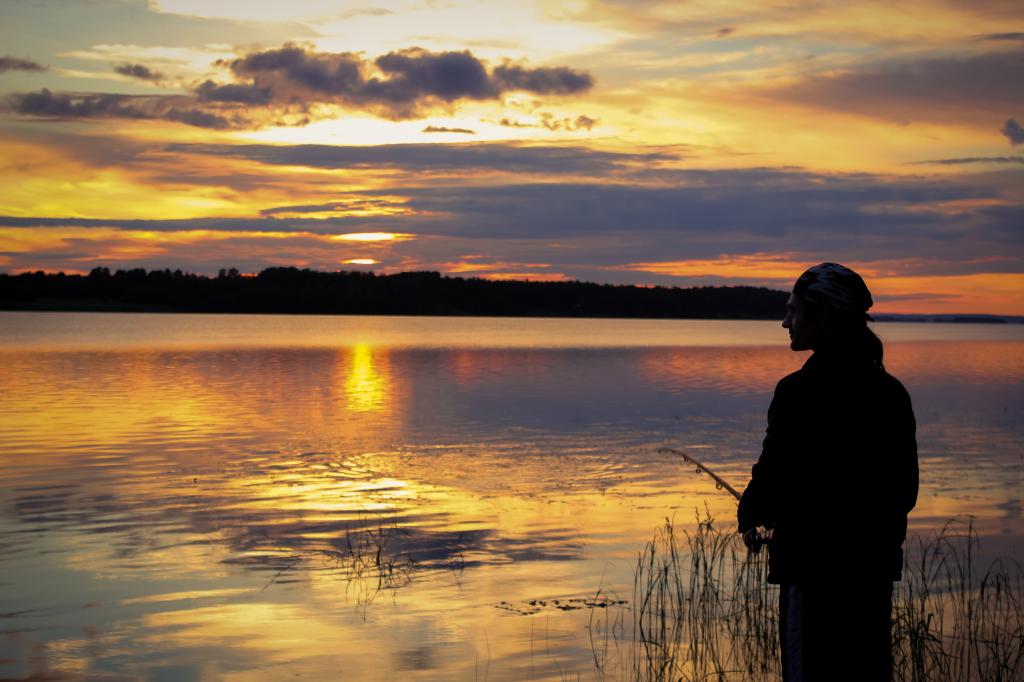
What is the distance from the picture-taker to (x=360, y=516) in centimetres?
1639

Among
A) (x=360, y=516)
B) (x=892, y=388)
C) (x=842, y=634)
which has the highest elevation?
(x=892, y=388)

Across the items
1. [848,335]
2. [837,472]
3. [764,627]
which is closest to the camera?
[837,472]

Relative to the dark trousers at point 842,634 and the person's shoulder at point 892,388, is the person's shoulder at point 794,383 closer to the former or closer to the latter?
the person's shoulder at point 892,388

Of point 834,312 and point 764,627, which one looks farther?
point 764,627

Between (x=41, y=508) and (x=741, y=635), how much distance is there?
37.3ft

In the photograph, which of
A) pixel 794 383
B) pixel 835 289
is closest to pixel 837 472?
pixel 794 383

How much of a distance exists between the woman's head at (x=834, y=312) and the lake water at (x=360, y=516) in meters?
5.86

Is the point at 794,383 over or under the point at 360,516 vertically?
over

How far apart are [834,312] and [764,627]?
658cm

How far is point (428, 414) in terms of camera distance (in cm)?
3406

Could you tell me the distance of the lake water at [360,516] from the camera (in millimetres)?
10203

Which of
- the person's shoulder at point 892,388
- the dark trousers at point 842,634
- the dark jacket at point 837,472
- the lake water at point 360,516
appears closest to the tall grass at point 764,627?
the lake water at point 360,516

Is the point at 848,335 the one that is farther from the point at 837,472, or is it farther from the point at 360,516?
the point at 360,516

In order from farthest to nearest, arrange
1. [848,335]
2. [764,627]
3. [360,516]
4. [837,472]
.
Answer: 1. [360,516]
2. [764,627]
3. [848,335]
4. [837,472]
